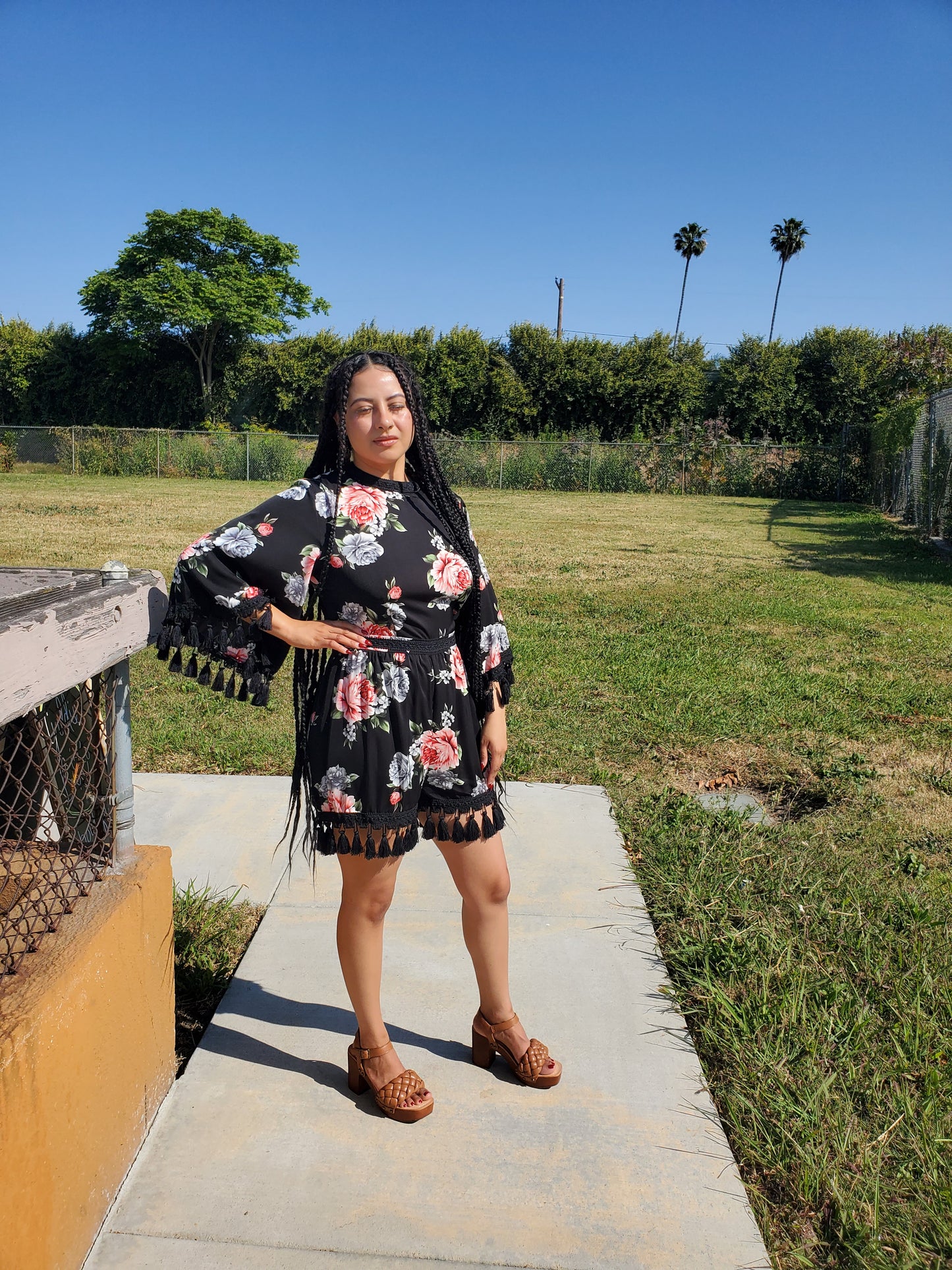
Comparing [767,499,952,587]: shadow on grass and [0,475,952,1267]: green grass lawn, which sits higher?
[767,499,952,587]: shadow on grass

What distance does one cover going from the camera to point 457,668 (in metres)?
2.21

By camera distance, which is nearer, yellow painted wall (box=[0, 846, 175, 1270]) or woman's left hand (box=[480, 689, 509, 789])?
yellow painted wall (box=[0, 846, 175, 1270])

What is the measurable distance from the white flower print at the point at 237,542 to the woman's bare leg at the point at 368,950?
71 centimetres

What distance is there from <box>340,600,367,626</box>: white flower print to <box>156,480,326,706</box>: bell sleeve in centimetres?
10

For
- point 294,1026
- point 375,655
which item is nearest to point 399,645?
point 375,655

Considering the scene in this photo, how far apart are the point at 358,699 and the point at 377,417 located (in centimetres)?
62

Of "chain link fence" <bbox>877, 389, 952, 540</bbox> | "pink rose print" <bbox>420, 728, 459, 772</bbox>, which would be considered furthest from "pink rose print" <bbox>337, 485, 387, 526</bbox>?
"chain link fence" <bbox>877, 389, 952, 540</bbox>

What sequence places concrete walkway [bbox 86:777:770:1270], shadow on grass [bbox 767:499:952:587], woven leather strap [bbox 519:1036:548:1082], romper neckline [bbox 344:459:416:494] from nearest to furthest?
concrete walkway [bbox 86:777:770:1270] → romper neckline [bbox 344:459:416:494] → woven leather strap [bbox 519:1036:548:1082] → shadow on grass [bbox 767:499:952:587]

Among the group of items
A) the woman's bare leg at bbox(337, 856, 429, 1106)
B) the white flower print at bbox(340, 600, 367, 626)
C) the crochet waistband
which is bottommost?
the woman's bare leg at bbox(337, 856, 429, 1106)

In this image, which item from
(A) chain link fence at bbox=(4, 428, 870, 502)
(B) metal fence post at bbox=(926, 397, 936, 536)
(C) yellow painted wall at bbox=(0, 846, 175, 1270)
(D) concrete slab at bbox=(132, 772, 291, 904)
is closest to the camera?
(C) yellow painted wall at bbox=(0, 846, 175, 1270)

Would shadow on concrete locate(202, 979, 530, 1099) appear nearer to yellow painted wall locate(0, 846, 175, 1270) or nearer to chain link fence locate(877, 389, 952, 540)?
yellow painted wall locate(0, 846, 175, 1270)

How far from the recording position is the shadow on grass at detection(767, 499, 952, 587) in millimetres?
11219

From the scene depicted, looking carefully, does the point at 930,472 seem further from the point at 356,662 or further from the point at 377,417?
the point at 356,662

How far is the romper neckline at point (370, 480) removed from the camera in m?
2.19
